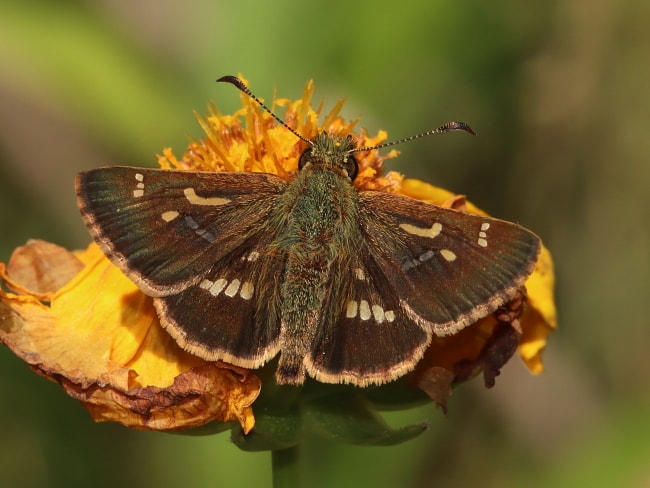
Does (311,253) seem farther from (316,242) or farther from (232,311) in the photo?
(232,311)

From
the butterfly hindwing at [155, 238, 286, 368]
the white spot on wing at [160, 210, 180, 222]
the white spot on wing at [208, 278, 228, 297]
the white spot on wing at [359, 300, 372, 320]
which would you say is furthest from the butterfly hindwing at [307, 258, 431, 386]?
the white spot on wing at [160, 210, 180, 222]

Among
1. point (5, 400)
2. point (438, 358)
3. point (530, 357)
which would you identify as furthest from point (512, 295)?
point (5, 400)

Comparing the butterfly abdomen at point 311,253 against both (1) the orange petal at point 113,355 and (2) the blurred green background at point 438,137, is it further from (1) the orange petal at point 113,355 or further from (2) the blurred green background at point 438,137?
(2) the blurred green background at point 438,137

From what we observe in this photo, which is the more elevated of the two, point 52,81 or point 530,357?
point 52,81

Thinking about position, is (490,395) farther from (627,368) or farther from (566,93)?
(566,93)

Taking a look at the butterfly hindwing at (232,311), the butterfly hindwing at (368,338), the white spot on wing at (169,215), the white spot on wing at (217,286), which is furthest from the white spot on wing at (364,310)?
the white spot on wing at (169,215)

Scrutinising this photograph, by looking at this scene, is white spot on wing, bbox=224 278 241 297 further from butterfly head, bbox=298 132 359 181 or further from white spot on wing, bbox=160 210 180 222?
butterfly head, bbox=298 132 359 181
